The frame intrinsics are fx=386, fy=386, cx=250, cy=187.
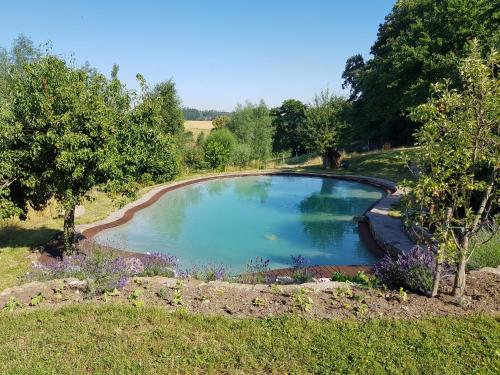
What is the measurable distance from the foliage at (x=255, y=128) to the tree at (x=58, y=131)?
91.1ft

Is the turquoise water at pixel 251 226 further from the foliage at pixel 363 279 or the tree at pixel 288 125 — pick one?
the tree at pixel 288 125

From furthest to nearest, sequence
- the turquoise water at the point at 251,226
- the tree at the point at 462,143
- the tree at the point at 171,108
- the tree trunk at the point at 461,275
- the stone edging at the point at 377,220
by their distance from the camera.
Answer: the tree at the point at 171,108, the turquoise water at the point at 251,226, the stone edging at the point at 377,220, the tree trunk at the point at 461,275, the tree at the point at 462,143

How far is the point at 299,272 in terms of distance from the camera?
7.95m

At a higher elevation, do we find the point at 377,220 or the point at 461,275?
the point at 461,275

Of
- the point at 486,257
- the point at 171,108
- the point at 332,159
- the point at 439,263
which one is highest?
the point at 171,108

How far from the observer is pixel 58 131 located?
8.55 meters

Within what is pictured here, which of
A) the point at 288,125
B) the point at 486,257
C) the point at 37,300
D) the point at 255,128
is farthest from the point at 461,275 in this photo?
the point at 288,125

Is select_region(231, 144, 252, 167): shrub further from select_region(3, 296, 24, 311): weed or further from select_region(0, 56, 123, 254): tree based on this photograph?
select_region(3, 296, 24, 311): weed

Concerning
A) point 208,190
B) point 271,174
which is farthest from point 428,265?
point 271,174

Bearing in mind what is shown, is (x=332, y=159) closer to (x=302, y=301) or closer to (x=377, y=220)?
(x=377, y=220)

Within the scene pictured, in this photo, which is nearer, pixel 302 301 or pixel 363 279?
pixel 302 301

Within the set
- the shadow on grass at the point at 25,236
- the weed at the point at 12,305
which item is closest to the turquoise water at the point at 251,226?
the shadow on grass at the point at 25,236

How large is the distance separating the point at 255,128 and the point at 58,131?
3015 cm

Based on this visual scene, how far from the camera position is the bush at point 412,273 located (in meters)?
6.10
